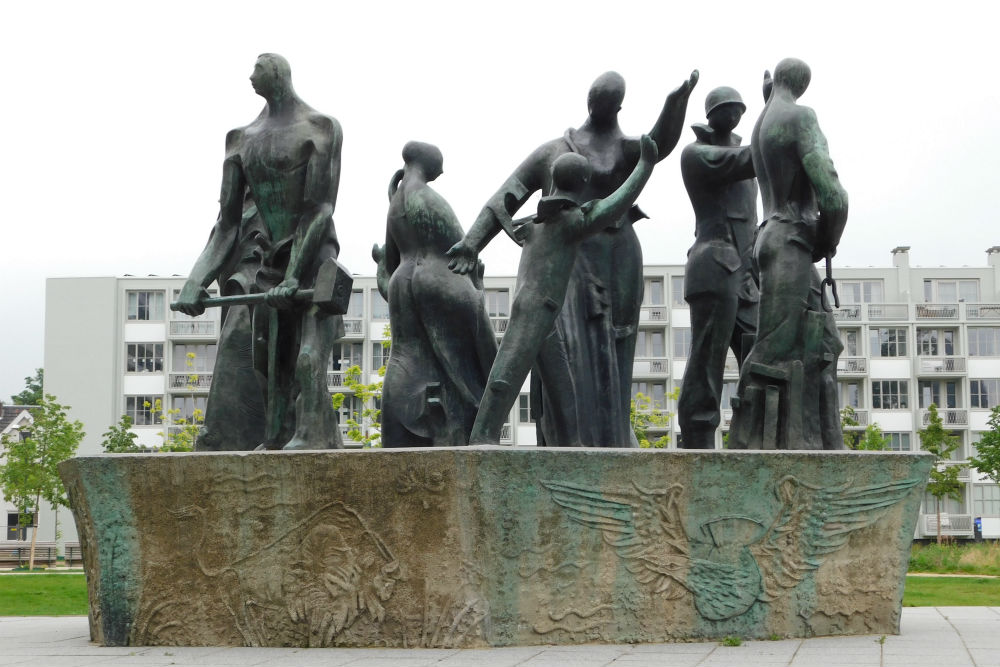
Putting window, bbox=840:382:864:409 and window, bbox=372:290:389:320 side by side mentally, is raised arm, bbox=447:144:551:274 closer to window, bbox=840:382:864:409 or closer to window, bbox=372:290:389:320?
window, bbox=372:290:389:320

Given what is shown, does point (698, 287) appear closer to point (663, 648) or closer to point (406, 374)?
point (406, 374)

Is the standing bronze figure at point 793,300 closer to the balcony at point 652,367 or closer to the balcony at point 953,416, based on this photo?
the balcony at point 652,367

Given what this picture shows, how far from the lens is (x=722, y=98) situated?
1073 centimetres

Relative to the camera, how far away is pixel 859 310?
2539 inches

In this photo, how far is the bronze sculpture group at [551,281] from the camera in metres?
9.21

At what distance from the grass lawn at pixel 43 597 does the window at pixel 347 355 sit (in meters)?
37.2

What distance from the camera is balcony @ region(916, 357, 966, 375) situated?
64.9 metres

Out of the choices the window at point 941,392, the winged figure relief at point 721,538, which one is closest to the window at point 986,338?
the window at point 941,392

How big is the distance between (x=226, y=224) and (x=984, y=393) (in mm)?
62266

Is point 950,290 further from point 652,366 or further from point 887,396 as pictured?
point 652,366

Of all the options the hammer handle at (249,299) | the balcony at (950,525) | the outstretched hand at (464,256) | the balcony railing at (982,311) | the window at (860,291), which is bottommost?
the balcony at (950,525)

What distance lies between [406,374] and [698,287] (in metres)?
2.58

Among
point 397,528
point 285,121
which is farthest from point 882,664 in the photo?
point 285,121

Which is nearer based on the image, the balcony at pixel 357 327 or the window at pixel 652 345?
the balcony at pixel 357 327
